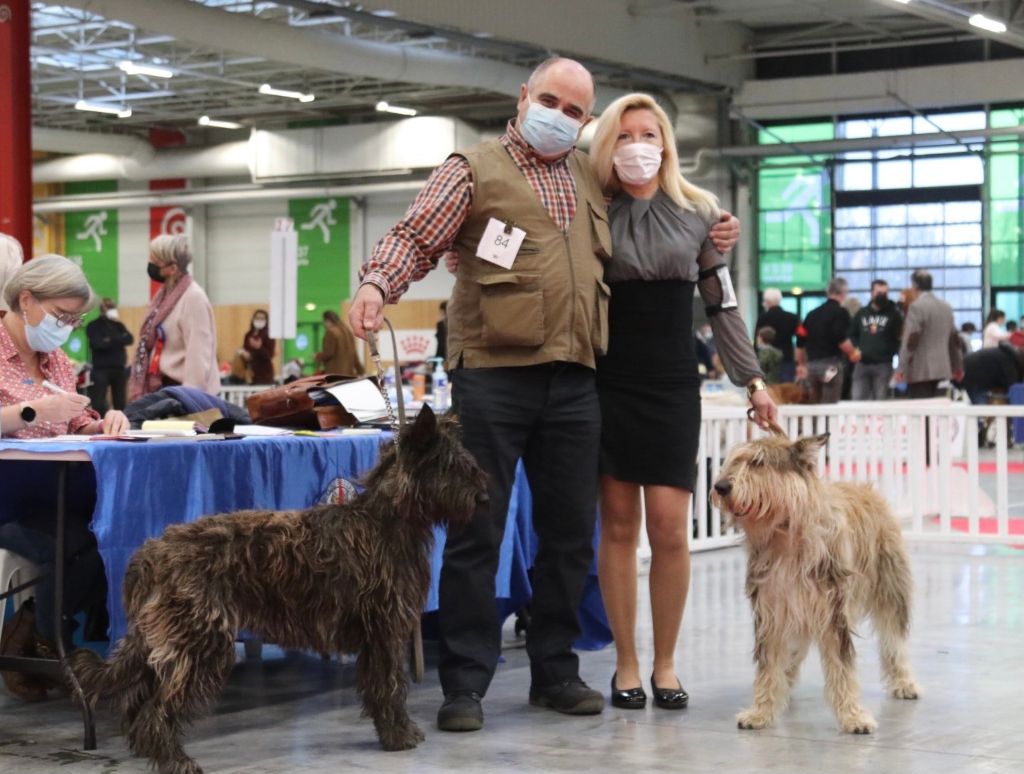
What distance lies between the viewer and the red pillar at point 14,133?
881 centimetres

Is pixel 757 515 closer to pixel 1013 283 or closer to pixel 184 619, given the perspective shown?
pixel 184 619

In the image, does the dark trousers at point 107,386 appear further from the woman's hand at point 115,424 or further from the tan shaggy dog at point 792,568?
the tan shaggy dog at point 792,568

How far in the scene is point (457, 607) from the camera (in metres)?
3.89

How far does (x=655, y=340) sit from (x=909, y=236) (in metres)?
19.9

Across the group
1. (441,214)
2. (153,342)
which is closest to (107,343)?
(153,342)

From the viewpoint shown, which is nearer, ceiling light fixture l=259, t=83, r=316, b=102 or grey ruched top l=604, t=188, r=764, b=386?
grey ruched top l=604, t=188, r=764, b=386

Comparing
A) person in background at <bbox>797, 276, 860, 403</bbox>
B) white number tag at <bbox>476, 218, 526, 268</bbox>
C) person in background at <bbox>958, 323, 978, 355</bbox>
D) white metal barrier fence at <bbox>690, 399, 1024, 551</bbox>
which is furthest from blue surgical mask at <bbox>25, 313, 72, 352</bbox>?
person in background at <bbox>958, 323, 978, 355</bbox>

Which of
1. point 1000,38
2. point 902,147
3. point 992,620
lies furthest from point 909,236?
point 992,620

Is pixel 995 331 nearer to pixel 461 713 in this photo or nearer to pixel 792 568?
pixel 792 568

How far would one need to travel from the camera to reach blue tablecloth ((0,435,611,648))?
12.1 feet

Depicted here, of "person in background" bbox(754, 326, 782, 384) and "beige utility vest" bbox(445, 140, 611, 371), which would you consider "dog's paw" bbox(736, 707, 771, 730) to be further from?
"person in background" bbox(754, 326, 782, 384)

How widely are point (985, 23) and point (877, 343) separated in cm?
509

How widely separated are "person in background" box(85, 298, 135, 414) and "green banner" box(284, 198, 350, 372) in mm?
9360

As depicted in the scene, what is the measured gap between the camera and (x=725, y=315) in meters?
4.20
